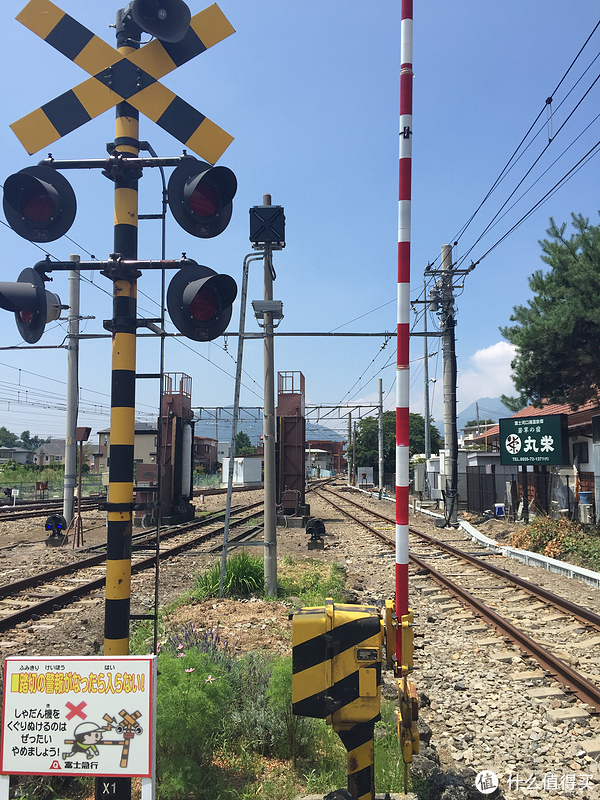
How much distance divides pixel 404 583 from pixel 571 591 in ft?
25.0

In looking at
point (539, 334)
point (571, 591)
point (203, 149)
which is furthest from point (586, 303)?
point (203, 149)

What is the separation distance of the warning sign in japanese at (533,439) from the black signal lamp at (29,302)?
1673 centimetres

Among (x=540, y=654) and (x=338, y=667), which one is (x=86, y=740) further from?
(x=540, y=654)

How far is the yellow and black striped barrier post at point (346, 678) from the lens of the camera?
3.36 m

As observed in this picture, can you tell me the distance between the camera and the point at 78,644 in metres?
7.15

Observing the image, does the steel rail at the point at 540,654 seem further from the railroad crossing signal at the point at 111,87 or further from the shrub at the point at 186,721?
the railroad crossing signal at the point at 111,87

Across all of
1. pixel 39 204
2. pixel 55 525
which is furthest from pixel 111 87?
pixel 55 525

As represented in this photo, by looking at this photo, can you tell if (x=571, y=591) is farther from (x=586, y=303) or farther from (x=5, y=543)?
(x=5, y=543)

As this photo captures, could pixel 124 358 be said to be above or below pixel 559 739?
above

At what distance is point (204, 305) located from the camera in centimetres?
371

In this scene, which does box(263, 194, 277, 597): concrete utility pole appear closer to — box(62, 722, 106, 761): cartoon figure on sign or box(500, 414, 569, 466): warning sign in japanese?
box(62, 722, 106, 761): cartoon figure on sign

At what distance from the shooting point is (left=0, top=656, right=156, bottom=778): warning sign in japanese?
2895 mm

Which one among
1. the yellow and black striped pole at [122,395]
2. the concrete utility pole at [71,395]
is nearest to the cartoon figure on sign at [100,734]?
the yellow and black striped pole at [122,395]

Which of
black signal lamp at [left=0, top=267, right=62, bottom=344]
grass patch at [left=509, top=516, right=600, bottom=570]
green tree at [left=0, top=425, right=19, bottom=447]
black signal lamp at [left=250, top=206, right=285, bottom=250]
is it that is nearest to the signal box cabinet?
black signal lamp at [left=0, top=267, right=62, bottom=344]
